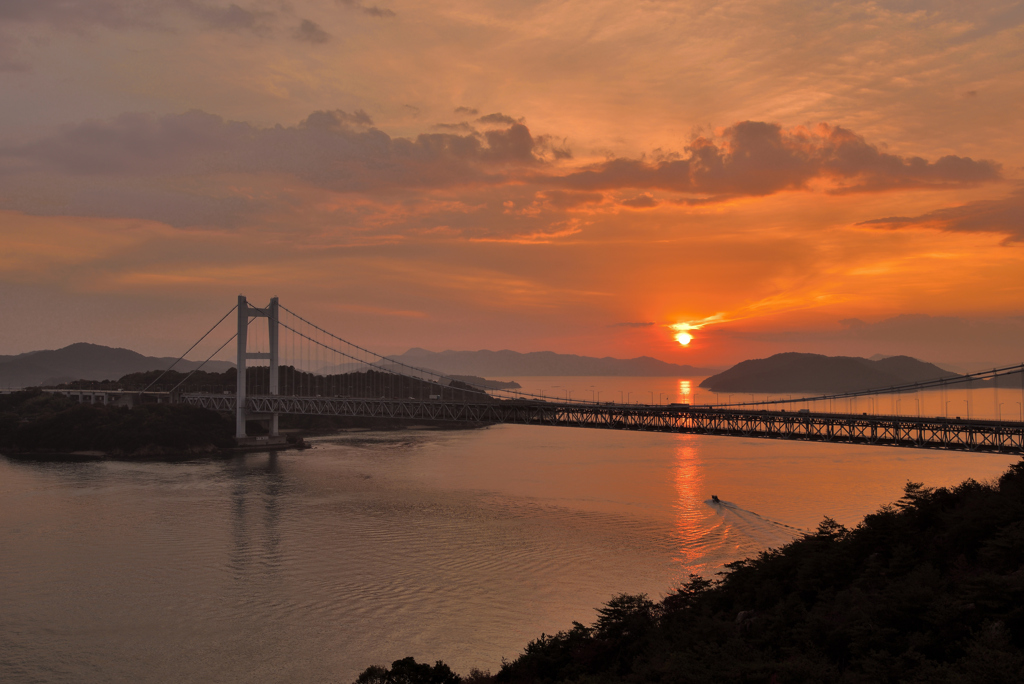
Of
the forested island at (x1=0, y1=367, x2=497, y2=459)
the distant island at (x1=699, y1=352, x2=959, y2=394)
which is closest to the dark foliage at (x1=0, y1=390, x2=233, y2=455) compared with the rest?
the forested island at (x1=0, y1=367, x2=497, y2=459)

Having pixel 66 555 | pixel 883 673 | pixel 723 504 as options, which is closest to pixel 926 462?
pixel 723 504

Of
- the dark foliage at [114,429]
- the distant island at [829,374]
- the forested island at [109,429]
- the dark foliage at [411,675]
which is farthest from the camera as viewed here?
the distant island at [829,374]

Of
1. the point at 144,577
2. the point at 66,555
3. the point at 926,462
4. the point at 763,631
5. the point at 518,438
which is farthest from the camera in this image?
the point at 518,438

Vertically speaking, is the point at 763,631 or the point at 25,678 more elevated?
the point at 763,631

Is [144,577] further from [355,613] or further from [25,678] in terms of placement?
[355,613]

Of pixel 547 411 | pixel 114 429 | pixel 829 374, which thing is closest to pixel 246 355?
pixel 114 429

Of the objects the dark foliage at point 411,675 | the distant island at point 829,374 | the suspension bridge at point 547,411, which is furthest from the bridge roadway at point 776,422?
the distant island at point 829,374

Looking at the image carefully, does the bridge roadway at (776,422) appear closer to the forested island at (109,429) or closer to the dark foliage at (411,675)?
the forested island at (109,429)
